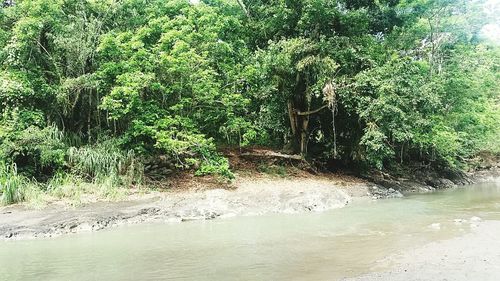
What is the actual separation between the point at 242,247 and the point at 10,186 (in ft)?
25.4

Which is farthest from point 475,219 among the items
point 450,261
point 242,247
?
point 242,247

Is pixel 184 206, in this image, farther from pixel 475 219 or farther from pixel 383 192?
pixel 383 192

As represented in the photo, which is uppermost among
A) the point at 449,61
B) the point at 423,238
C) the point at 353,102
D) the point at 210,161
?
the point at 449,61

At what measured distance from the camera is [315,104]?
68.7 ft

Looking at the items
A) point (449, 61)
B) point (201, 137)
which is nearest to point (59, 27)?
point (201, 137)

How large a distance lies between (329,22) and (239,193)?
9025 millimetres

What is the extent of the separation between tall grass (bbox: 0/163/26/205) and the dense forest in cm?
4

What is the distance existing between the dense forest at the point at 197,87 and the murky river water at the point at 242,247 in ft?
14.4

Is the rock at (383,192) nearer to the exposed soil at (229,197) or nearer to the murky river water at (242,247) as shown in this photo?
the exposed soil at (229,197)

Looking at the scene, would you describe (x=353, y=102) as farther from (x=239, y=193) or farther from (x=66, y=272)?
(x=66, y=272)

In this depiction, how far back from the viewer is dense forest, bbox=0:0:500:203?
1484 cm

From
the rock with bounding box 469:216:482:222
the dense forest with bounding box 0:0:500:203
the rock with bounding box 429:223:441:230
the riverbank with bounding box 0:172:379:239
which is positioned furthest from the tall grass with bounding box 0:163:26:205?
the rock with bounding box 469:216:482:222

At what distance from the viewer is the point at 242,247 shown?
29.7 feet

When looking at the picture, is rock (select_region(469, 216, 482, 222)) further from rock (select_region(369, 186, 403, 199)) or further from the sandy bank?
rock (select_region(369, 186, 403, 199))
